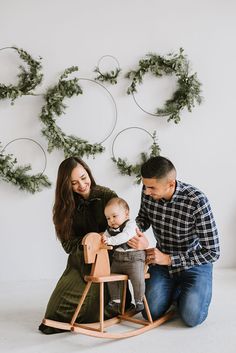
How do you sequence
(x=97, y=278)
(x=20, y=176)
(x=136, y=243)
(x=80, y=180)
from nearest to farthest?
(x=97, y=278) → (x=136, y=243) → (x=80, y=180) → (x=20, y=176)

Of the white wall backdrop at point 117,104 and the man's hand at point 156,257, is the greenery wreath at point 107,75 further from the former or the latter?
the man's hand at point 156,257

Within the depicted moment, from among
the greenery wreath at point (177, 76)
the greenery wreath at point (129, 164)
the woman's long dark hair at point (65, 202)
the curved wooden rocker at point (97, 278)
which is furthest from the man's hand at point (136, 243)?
the greenery wreath at point (177, 76)

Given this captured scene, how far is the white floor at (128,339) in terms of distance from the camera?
2637mm

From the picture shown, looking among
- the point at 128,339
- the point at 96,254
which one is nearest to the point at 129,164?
the point at 96,254

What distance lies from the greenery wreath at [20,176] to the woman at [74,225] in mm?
990

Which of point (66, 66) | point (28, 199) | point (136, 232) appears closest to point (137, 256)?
point (136, 232)

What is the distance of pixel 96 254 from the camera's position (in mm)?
2797

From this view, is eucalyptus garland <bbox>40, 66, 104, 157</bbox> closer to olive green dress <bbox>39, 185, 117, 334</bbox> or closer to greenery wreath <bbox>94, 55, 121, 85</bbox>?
greenery wreath <bbox>94, 55, 121, 85</bbox>

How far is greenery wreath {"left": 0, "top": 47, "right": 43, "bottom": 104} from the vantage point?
3998 mm

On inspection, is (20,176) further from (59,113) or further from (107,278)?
(107,278)

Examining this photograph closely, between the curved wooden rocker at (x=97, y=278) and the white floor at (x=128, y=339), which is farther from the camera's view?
the curved wooden rocker at (x=97, y=278)

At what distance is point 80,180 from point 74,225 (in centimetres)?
30

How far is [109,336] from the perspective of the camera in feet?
9.02

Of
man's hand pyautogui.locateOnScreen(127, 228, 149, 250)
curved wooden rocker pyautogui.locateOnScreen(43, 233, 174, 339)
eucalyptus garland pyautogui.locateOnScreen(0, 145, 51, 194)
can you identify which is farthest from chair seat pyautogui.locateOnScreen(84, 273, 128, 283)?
eucalyptus garland pyautogui.locateOnScreen(0, 145, 51, 194)
